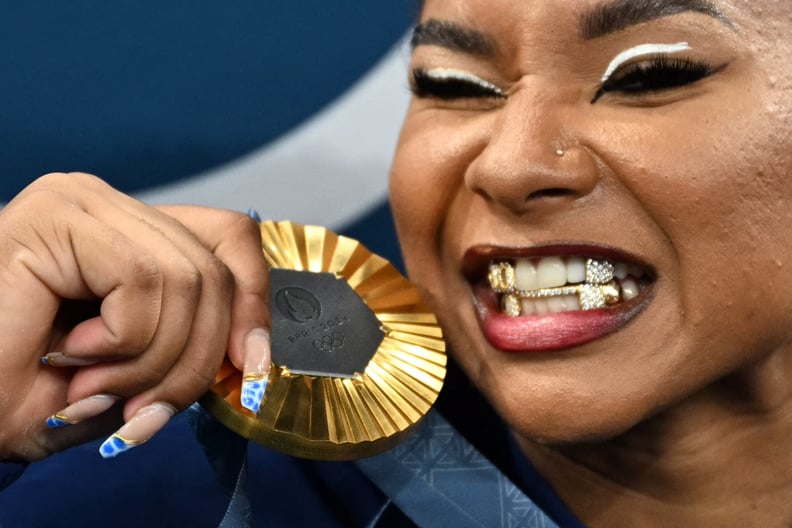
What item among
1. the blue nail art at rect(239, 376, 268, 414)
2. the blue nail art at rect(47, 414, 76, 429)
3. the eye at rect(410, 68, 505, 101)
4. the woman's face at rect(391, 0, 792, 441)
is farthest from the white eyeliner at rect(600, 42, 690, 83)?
the blue nail art at rect(47, 414, 76, 429)

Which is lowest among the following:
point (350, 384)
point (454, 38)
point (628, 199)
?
point (350, 384)

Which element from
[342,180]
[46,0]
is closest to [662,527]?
[342,180]

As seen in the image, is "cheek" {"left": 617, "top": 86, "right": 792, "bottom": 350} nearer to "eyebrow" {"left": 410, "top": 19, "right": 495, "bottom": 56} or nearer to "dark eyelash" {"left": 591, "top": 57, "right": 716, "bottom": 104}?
"dark eyelash" {"left": 591, "top": 57, "right": 716, "bottom": 104}

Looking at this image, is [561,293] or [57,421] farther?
[561,293]

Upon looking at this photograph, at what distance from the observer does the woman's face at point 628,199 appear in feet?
2.52

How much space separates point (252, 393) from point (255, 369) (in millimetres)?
20

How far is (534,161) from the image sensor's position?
30.6 inches

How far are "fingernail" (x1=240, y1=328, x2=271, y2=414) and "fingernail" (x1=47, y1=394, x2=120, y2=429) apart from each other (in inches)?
3.5

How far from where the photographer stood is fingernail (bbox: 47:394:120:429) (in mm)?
653

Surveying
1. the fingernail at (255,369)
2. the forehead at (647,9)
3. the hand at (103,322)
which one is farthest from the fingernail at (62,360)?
the forehead at (647,9)

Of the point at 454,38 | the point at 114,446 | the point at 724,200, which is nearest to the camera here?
the point at 114,446

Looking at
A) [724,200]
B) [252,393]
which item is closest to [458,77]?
[724,200]

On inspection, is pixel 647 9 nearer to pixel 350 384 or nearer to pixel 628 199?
pixel 628 199

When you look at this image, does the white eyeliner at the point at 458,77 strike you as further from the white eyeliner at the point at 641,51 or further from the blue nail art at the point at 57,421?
the blue nail art at the point at 57,421
